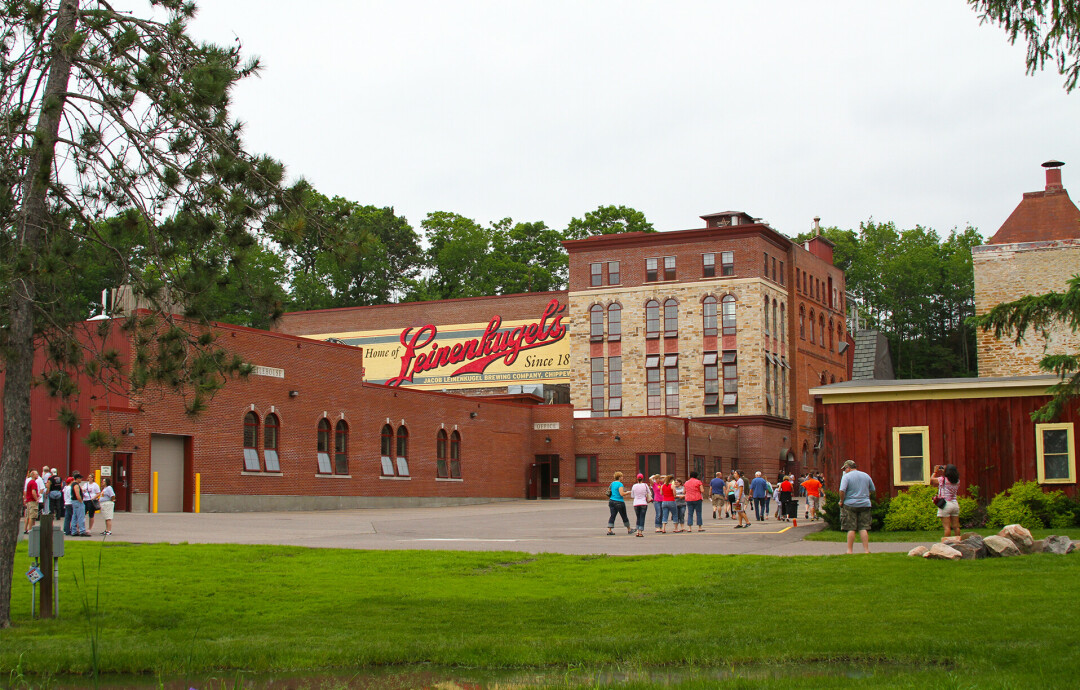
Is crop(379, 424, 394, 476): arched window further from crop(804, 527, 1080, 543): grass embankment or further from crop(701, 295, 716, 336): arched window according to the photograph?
crop(701, 295, 716, 336): arched window

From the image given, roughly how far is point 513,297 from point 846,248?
141 ft

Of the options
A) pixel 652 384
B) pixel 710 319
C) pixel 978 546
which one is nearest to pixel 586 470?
pixel 652 384

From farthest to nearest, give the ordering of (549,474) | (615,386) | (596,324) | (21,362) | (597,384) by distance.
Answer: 1. (596,324)
2. (597,384)
3. (615,386)
4. (549,474)
5. (21,362)

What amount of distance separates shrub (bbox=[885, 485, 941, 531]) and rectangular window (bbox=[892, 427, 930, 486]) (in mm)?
932

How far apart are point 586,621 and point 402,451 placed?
37113 millimetres

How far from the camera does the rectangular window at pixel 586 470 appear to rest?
6012 centimetres

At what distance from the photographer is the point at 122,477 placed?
36062 millimetres

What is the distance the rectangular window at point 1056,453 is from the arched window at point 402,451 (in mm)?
28100

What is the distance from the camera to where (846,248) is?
104 meters

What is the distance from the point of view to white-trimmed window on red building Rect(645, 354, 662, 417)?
223 ft

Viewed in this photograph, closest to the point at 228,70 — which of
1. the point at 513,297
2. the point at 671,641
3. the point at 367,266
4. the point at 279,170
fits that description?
the point at 279,170

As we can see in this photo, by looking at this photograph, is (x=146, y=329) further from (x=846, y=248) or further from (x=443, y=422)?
(x=846, y=248)

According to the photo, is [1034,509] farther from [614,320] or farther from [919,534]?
[614,320]

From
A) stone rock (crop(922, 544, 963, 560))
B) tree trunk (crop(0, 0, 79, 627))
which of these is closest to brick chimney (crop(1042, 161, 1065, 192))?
stone rock (crop(922, 544, 963, 560))
